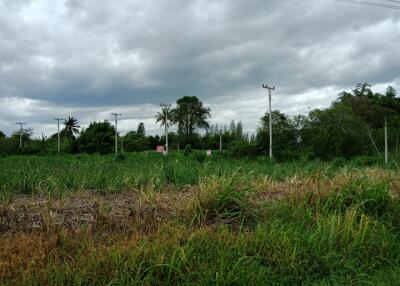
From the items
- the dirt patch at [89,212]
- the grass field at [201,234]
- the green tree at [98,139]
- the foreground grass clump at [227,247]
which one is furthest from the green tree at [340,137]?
the green tree at [98,139]

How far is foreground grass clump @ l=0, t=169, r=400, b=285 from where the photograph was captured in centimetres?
399

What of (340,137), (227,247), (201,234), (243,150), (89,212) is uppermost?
(340,137)

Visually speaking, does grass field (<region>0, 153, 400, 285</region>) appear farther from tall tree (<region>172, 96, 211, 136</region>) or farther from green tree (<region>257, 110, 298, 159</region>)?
tall tree (<region>172, 96, 211, 136</region>)

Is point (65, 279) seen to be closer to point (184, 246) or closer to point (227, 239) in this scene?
point (184, 246)

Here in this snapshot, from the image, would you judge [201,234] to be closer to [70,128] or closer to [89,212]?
[89,212]

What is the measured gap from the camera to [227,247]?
455cm

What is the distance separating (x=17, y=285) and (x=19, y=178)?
13.4 ft

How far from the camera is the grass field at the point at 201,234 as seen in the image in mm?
4035

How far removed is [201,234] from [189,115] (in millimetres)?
80364

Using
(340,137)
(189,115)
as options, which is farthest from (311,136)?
(189,115)

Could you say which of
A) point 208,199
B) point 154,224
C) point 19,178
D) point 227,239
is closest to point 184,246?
point 227,239

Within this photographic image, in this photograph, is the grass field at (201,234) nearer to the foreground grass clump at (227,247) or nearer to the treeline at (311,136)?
the foreground grass clump at (227,247)

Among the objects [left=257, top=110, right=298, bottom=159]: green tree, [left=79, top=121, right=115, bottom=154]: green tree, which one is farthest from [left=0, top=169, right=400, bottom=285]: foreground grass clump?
[left=79, top=121, right=115, bottom=154]: green tree

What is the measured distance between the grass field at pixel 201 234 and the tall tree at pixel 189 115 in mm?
76146
